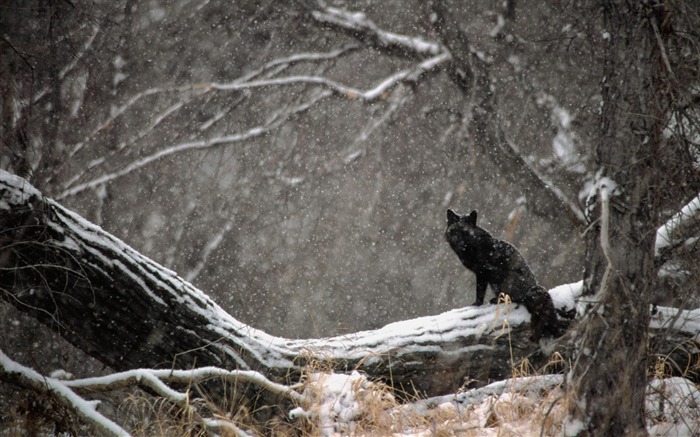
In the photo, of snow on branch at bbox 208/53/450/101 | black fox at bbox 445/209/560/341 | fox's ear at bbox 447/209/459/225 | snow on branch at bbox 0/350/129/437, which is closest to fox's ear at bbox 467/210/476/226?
black fox at bbox 445/209/560/341

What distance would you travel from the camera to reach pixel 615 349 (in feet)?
10.4

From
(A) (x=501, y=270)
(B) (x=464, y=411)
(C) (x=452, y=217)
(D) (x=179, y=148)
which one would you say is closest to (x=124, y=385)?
(B) (x=464, y=411)

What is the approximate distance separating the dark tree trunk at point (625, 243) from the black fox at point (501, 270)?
1631 millimetres

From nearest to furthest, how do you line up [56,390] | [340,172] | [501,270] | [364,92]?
[56,390] → [501,270] → [364,92] → [340,172]

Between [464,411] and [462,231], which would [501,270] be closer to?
[462,231]

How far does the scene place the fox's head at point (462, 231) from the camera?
591 cm

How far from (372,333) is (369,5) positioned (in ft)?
43.4

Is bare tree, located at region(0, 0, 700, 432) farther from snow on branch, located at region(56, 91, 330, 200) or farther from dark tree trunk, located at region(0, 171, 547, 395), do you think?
snow on branch, located at region(56, 91, 330, 200)

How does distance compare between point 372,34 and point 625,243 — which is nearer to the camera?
point 625,243

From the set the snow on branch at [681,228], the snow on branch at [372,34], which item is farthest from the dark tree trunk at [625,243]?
the snow on branch at [372,34]

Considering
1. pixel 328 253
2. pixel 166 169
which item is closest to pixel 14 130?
pixel 166 169

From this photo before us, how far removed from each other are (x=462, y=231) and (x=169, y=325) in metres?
2.84

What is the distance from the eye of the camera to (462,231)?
6016 mm

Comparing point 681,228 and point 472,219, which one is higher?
point 472,219
